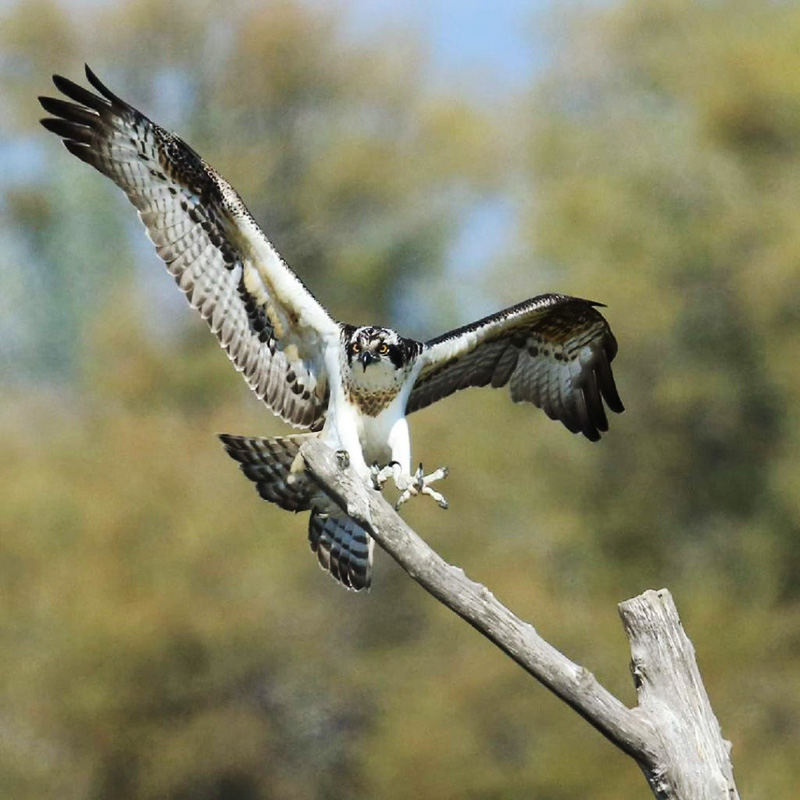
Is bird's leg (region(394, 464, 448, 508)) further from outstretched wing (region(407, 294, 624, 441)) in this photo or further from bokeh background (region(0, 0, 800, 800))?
bokeh background (region(0, 0, 800, 800))

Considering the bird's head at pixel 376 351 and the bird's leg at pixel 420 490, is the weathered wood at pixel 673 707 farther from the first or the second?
the bird's head at pixel 376 351

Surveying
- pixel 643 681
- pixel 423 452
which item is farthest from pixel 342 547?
pixel 423 452

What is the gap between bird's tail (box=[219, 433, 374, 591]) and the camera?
28.0 ft

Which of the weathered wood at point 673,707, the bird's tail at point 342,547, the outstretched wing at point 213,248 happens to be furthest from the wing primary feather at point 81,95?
the weathered wood at point 673,707

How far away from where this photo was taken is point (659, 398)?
1003 inches

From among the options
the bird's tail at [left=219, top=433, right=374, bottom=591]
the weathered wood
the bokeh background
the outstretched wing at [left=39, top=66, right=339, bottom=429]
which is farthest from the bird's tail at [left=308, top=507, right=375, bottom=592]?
the bokeh background

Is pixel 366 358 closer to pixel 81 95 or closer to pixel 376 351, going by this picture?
pixel 376 351

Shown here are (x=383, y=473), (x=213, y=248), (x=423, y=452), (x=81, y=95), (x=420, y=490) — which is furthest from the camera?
(x=423, y=452)

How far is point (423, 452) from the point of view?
74.2 ft

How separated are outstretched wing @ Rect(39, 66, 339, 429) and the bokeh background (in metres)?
12.2

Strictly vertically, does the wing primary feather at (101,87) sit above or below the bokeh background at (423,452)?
below

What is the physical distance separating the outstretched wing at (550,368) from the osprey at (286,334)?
0.04 ft

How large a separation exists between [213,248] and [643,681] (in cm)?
316

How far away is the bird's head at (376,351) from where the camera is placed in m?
8.23
